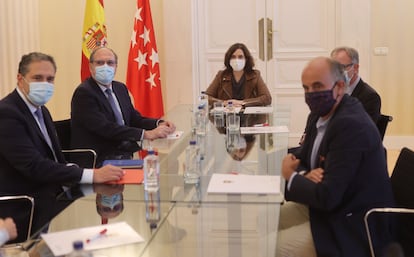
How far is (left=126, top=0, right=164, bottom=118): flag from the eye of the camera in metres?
6.59

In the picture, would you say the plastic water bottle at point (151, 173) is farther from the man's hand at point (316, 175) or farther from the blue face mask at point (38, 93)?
the blue face mask at point (38, 93)

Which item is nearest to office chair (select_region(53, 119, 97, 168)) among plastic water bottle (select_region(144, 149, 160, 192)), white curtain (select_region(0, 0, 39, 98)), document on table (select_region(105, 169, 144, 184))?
document on table (select_region(105, 169, 144, 184))

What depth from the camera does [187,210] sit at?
2.54 meters

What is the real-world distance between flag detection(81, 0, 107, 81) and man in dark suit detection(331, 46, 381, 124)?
2747 millimetres

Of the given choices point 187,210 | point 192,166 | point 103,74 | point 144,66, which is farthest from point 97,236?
point 144,66

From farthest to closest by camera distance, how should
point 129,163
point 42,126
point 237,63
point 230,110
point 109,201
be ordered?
1. point 237,63
2. point 230,110
3. point 42,126
4. point 129,163
5. point 109,201

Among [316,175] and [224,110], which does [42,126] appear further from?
[224,110]

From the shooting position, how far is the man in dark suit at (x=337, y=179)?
8.13 ft

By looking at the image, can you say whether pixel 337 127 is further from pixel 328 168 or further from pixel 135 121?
pixel 135 121

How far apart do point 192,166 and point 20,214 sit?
897 mm

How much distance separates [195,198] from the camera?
8.52ft

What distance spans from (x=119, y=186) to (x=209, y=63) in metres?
4.47

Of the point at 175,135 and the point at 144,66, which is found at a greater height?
the point at 144,66

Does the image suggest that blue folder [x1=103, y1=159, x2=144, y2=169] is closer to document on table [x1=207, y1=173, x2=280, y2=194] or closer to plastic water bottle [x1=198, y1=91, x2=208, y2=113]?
document on table [x1=207, y1=173, x2=280, y2=194]
